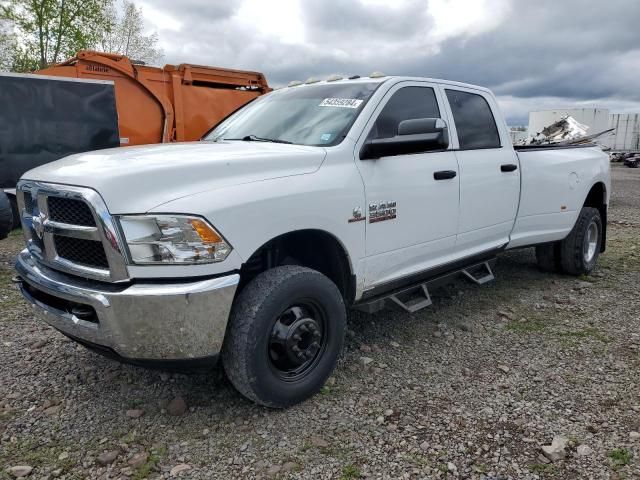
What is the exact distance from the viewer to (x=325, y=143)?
10.5 feet

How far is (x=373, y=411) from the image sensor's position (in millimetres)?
2953

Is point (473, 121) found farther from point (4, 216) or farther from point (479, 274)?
point (4, 216)

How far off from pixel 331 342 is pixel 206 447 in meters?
0.90

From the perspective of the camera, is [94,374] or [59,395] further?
[94,374]

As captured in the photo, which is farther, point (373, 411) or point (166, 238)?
point (373, 411)

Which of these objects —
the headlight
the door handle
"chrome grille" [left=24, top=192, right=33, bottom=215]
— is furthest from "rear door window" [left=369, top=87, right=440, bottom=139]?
"chrome grille" [left=24, top=192, right=33, bottom=215]

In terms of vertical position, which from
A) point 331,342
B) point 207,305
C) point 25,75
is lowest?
point 331,342

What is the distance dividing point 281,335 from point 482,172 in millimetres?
2291

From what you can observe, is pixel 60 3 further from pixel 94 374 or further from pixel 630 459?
pixel 630 459

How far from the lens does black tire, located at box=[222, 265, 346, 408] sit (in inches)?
104

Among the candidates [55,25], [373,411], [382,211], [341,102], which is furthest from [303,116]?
[55,25]

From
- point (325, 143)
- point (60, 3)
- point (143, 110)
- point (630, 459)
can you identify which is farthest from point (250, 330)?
point (60, 3)

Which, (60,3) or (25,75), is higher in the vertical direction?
(60,3)

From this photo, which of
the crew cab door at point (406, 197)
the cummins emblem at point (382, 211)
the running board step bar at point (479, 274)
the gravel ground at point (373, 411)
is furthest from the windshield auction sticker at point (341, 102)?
the running board step bar at point (479, 274)
